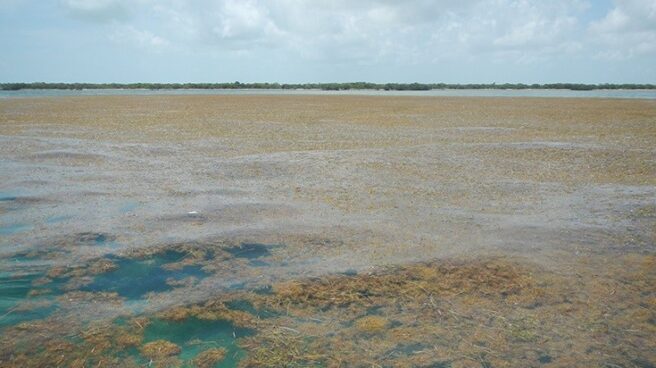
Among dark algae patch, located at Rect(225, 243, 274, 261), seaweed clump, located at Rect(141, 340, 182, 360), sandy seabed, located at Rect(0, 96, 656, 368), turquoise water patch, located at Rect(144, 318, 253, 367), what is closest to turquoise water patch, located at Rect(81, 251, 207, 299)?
sandy seabed, located at Rect(0, 96, 656, 368)

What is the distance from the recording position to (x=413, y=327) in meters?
4.25

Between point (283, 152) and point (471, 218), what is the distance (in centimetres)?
770

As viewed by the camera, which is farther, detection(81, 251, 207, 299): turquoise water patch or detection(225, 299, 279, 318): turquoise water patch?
detection(81, 251, 207, 299): turquoise water patch

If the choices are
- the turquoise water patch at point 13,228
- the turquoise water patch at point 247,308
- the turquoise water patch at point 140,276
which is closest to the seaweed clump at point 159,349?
the turquoise water patch at point 247,308

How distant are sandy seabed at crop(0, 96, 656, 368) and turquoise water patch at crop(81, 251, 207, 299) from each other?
3 centimetres

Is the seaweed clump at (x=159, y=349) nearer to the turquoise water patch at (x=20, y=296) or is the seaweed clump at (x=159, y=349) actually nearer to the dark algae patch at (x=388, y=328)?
the dark algae patch at (x=388, y=328)

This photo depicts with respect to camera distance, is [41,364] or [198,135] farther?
[198,135]

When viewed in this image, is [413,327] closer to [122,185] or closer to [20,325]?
[20,325]

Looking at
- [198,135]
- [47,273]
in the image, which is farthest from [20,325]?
[198,135]

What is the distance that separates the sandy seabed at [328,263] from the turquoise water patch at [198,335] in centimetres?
2

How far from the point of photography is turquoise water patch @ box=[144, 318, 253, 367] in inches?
152

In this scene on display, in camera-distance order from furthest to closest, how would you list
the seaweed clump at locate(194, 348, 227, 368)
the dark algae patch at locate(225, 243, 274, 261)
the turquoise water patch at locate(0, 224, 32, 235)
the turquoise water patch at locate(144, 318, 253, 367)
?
the turquoise water patch at locate(0, 224, 32, 235)
the dark algae patch at locate(225, 243, 274, 261)
the turquoise water patch at locate(144, 318, 253, 367)
the seaweed clump at locate(194, 348, 227, 368)

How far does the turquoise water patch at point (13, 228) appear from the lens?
6.71 metres

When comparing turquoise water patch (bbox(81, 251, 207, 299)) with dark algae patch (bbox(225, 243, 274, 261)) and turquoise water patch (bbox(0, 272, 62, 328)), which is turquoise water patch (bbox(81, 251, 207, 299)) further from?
dark algae patch (bbox(225, 243, 274, 261))
